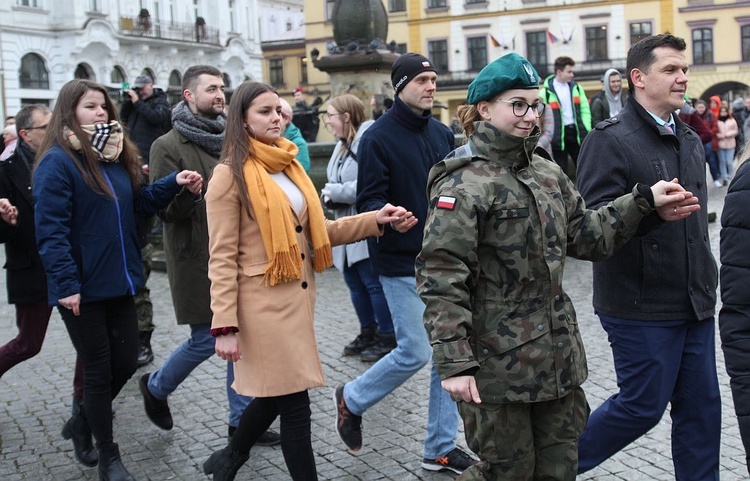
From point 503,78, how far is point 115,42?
51.7m

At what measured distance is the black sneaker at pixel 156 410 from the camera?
5.45 metres

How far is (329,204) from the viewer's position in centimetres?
705

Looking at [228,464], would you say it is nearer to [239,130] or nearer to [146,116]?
[239,130]

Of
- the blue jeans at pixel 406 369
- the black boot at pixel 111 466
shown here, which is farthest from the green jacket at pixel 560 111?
the black boot at pixel 111 466

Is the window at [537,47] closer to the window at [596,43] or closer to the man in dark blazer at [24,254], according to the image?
the window at [596,43]

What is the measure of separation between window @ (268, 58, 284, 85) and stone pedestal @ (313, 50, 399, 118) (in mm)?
58305

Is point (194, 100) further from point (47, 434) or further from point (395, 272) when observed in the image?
point (47, 434)

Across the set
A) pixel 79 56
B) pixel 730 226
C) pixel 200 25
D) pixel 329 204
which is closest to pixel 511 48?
pixel 200 25

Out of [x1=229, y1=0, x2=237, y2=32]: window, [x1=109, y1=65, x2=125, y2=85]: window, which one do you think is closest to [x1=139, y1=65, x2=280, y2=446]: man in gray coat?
[x1=109, y1=65, x2=125, y2=85]: window

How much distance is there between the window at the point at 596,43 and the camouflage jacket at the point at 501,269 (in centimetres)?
5517

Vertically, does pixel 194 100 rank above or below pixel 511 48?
below

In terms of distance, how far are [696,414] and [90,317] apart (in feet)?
9.19

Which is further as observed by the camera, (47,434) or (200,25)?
(200,25)

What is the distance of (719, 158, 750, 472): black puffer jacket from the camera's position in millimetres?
3041
